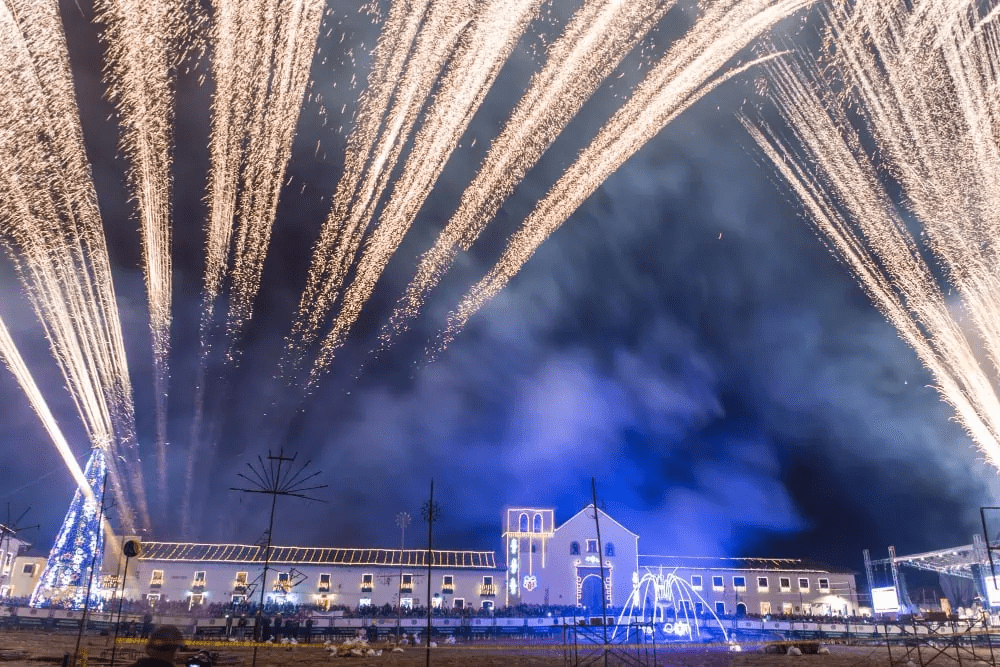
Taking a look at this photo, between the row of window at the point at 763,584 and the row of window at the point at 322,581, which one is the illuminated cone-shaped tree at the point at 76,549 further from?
the row of window at the point at 763,584

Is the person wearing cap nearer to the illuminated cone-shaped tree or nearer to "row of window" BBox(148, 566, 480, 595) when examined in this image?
the illuminated cone-shaped tree

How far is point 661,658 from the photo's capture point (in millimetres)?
27281

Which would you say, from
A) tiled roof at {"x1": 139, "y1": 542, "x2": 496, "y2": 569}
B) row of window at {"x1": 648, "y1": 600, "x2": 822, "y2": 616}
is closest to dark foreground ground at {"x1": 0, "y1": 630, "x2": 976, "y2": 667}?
tiled roof at {"x1": 139, "y1": 542, "x2": 496, "y2": 569}

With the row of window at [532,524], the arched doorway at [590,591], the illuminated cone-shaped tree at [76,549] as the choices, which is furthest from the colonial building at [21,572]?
the arched doorway at [590,591]

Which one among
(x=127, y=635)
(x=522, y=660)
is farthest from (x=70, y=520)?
(x=522, y=660)

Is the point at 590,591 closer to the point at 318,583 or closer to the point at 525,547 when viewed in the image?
the point at 525,547

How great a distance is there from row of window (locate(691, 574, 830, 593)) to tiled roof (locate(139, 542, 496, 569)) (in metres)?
18.7

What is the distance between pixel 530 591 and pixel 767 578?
22843 mm

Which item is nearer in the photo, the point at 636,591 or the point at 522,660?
the point at 522,660

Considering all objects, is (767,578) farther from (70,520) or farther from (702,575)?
(70,520)

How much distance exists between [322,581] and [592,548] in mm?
23291

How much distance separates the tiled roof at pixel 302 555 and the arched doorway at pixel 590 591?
8.01m

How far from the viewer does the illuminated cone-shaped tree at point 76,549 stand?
39.2 metres

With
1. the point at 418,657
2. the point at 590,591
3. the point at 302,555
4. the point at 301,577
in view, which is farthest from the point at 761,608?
the point at 418,657
